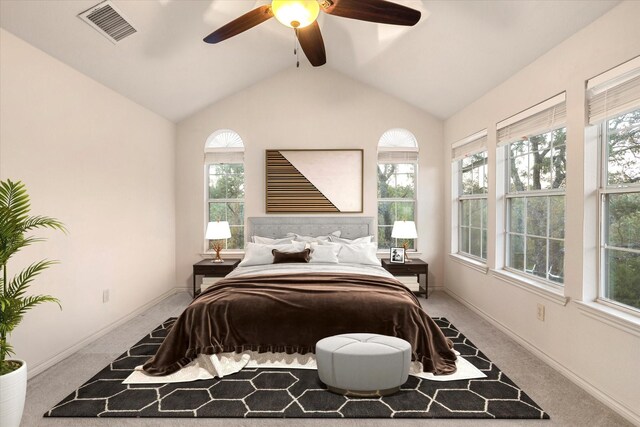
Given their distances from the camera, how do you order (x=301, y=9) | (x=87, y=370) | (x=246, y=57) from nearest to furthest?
(x=301, y=9) < (x=87, y=370) < (x=246, y=57)

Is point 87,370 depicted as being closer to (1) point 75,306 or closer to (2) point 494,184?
(1) point 75,306

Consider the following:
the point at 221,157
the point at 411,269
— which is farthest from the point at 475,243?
the point at 221,157

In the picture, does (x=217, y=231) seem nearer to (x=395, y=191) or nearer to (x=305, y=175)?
(x=305, y=175)

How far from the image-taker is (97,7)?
9.35 ft

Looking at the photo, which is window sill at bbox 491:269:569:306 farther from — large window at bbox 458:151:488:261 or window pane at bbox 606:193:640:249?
large window at bbox 458:151:488:261

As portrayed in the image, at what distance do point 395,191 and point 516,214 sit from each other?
2.05 metres

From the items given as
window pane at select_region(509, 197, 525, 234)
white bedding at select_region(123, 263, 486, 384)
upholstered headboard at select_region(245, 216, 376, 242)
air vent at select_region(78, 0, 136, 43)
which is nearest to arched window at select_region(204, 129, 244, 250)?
upholstered headboard at select_region(245, 216, 376, 242)

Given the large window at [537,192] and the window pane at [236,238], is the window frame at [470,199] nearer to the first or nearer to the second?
the large window at [537,192]

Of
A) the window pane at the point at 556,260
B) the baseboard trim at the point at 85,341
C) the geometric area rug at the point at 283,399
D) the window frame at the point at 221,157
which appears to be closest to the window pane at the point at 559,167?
the window pane at the point at 556,260

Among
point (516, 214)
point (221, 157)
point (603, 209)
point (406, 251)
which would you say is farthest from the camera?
point (221, 157)

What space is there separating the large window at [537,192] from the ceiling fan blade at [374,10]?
154cm

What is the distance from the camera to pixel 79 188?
3.47 metres

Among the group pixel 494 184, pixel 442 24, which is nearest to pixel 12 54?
pixel 442 24

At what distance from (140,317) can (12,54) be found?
291 centimetres
